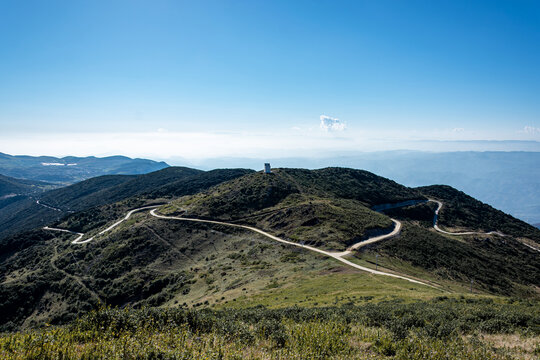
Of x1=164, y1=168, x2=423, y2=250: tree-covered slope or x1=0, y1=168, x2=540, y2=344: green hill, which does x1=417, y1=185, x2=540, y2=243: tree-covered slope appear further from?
x1=164, y1=168, x2=423, y2=250: tree-covered slope

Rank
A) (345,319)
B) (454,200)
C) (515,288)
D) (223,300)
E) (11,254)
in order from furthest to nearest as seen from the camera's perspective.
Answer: (454,200), (11,254), (515,288), (223,300), (345,319)

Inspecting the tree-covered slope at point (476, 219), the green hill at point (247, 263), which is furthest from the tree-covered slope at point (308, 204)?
the tree-covered slope at point (476, 219)

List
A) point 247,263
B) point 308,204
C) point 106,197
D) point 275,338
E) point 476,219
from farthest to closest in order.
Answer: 1. point 106,197
2. point 476,219
3. point 308,204
4. point 247,263
5. point 275,338

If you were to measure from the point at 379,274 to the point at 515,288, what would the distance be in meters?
31.5

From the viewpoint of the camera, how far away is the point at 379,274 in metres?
38.8

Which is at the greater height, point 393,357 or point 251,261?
point 393,357

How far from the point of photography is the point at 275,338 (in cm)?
1045

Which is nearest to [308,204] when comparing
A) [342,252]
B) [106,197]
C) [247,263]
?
[342,252]

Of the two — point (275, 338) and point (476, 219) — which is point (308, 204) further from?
point (476, 219)

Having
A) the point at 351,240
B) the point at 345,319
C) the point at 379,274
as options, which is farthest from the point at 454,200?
the point at 345,319

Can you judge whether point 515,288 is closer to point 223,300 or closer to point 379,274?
point 379,274

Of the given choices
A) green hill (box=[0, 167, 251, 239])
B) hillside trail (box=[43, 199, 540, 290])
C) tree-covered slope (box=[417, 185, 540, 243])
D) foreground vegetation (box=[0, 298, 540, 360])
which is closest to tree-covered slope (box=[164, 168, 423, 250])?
hillside trail (box=[43, 199, 540, 290])

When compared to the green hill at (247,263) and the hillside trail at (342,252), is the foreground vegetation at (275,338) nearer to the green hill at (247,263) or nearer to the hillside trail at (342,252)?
the green hill at (247,263)

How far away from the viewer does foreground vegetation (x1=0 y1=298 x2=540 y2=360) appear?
8023mm
